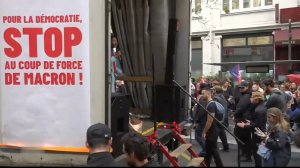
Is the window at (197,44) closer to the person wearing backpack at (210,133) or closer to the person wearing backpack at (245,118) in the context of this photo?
the person wearing backpack at (245,118)

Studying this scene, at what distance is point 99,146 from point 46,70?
3.68ft

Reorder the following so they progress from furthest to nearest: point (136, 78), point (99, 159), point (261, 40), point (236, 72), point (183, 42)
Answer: point (261, 40), point (236, 72), point (136, 78), point (183, 42), point (99, 159)

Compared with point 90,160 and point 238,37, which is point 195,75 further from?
point 90,160

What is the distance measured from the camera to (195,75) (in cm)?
2856

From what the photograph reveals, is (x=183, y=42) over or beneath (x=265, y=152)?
over

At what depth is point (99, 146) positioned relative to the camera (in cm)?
360

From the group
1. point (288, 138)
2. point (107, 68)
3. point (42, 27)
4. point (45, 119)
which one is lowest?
point (288, 138)

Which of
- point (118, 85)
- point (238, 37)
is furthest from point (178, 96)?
point (238, 37)

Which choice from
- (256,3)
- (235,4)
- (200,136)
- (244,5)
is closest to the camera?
(200,136)

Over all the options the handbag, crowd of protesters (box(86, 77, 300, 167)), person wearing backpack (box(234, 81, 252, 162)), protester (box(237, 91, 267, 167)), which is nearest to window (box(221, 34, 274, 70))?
crowd of protesters (box(86, 77, 300, 167))

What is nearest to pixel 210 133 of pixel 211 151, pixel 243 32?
pixel 211 151

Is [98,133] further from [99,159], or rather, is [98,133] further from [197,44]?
[197,44]

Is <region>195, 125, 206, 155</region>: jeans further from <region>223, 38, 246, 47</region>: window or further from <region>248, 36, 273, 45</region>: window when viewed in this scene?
<region>223, 38, 246, 47</region>: window

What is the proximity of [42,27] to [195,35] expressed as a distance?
2538 centimetres
